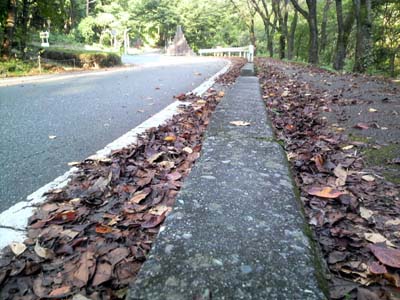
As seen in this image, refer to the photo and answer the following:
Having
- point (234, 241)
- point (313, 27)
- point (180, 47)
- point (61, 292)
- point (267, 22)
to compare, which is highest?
point (267, 22)

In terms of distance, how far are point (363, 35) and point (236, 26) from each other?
122 feet

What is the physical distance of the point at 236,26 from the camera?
146ft

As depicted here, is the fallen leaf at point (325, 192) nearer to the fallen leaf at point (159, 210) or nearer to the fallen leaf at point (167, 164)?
the fallen leaf at point (159, 210)

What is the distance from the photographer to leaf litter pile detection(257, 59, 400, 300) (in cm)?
114

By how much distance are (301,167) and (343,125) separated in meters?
1.37

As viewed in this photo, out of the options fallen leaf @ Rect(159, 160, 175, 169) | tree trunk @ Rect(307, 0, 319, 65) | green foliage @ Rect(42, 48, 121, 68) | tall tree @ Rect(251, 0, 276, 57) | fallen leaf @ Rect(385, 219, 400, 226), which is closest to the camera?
fallen leaf @ Rect(385, 219, 400, 226)

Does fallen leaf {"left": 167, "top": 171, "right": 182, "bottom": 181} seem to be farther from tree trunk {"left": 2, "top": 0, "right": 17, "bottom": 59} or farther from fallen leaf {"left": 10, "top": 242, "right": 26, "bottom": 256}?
tree trunk {"left": 2, "top": 0, "right": 17, "bottom": 59}

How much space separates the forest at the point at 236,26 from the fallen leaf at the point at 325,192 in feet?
31.9

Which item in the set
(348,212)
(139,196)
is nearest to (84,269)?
(139,196)

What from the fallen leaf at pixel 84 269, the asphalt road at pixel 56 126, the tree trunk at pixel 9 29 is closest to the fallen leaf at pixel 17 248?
the fallen leaf at pixel 84 269

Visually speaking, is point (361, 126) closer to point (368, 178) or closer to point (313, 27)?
point (368, 178)

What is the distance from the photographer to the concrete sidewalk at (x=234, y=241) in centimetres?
88

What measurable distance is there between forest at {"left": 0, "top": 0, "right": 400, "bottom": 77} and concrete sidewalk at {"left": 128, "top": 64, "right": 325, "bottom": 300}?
10.1m

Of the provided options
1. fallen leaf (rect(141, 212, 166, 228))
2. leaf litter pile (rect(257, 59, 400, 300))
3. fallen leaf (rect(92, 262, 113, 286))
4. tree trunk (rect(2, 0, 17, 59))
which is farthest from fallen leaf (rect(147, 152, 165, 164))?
tree trunk (rect(2, 0, 17, 59))
